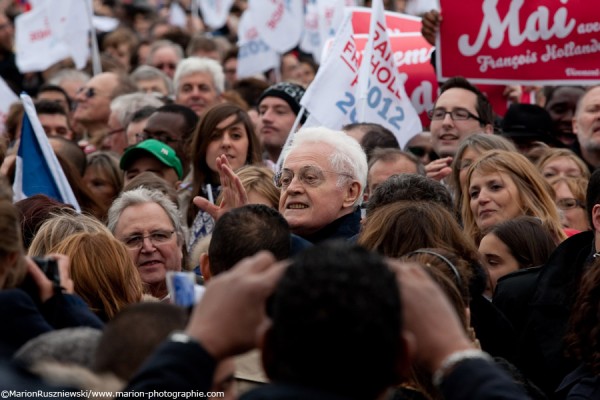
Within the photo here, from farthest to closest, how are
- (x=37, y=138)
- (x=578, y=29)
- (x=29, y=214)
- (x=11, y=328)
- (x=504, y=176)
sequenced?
(x=578, y=29), (x=37, y=138), (x=504, y=176), (x=29, y=214), (x=11, y=328)

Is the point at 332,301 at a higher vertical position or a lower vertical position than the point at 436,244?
higher

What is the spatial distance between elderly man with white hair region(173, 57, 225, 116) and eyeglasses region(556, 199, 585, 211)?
3.96m

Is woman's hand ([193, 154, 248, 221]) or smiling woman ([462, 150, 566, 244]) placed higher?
woman's hand ([193, 154, 248, 221])

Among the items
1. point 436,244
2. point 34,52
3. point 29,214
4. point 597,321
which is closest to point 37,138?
point 29,214

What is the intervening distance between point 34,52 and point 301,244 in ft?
32.4

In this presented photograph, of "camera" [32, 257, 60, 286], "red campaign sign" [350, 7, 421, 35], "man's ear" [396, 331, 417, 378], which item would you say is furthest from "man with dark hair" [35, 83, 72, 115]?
"man's ear" [396, 331, 417, 378]

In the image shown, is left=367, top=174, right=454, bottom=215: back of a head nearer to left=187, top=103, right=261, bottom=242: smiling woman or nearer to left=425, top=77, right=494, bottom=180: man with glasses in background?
left=187, top=103, right=261, bottom=242: smiling woman

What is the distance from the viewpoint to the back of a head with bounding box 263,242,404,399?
2.52 metres

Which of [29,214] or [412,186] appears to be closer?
[412,186]

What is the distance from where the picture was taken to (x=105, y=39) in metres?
16.3

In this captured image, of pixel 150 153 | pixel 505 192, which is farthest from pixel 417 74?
pixel 505 192

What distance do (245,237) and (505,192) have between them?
3.03 meters

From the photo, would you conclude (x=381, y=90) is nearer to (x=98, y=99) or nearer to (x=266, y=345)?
(x=98, y=99)

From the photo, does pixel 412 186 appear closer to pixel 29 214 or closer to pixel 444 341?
pixel 29 214
